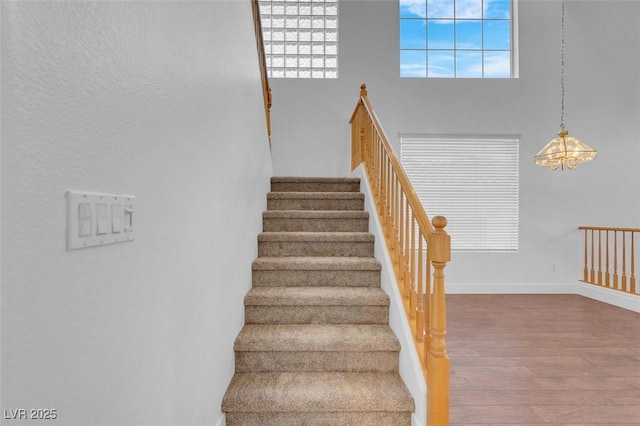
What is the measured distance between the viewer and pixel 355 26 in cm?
451

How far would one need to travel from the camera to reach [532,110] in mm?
4527

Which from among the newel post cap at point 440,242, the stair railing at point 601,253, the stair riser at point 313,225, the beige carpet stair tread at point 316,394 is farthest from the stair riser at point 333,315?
the stair railing at point 601,253

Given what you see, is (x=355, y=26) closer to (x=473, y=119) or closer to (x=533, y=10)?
(x=473, y=119)

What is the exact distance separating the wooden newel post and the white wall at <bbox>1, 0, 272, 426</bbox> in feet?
3.20

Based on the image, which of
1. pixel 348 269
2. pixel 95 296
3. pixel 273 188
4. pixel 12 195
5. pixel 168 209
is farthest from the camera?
pixel 273 188

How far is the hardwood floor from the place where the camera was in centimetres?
176

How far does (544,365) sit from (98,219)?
283 centimetres

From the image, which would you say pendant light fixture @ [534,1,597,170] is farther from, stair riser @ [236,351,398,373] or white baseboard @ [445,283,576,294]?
stair riser @ [236,351,398,373]

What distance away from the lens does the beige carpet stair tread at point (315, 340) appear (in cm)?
178

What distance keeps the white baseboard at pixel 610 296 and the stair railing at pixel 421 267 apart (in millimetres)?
3439

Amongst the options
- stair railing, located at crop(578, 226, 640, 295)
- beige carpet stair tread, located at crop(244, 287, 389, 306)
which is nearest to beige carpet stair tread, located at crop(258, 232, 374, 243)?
beige carpet stair tread, located at crop(244, 287, 389, 306)

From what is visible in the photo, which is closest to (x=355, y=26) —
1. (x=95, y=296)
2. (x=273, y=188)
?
(x=273, y=188)

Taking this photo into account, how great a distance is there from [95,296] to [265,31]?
4.84 metres

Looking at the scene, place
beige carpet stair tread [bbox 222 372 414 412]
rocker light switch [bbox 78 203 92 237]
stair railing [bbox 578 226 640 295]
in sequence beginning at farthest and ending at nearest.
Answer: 1. stair railing [bbox 578 226 640 295]
2. beige carpet stair tread [bbox 222 372 414 412]
3. rocker light switch [bbox 78 203 92 237]
